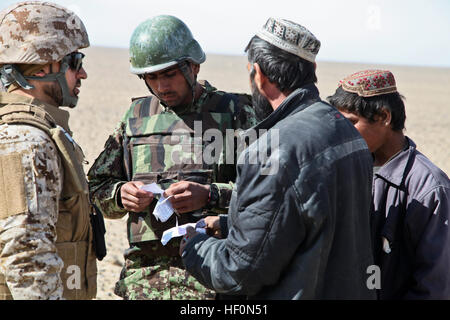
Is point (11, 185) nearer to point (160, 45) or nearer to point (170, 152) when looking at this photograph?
point (170, 152)

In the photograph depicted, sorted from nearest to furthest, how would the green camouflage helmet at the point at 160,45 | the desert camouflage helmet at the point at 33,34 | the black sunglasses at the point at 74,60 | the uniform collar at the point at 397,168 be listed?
the desert camouflage helmet at the point at 33,34 → the black sunglasses at the point at 74,60 → the uniform collar at the point at 397,168 → the green camouflage helmet at the point at 160,45

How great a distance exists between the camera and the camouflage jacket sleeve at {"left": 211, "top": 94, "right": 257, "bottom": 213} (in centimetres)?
377

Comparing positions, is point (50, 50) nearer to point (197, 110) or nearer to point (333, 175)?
point (197, 110)

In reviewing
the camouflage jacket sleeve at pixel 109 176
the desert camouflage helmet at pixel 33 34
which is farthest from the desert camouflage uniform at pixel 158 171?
the desert camouflage helmet at pixel 33 34

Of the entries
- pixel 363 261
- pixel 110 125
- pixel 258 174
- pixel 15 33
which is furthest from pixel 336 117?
pixel 110 125

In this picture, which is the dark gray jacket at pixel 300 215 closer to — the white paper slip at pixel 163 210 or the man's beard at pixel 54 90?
the white paper slip at pixel 163 210

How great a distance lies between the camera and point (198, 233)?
3.03 m

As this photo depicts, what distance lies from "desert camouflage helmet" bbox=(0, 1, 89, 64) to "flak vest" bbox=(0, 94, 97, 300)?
256 millimetres

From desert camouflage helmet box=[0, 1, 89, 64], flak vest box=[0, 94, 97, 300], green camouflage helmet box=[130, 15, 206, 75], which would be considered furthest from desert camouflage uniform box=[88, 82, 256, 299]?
desert camouflage helmet box=[0, 1, 89, 64]

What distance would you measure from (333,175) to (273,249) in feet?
1.49

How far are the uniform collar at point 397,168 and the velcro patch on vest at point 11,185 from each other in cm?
210

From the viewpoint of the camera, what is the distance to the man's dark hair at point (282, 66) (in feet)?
9.21

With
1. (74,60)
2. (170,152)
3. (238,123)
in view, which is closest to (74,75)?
(74,60)
